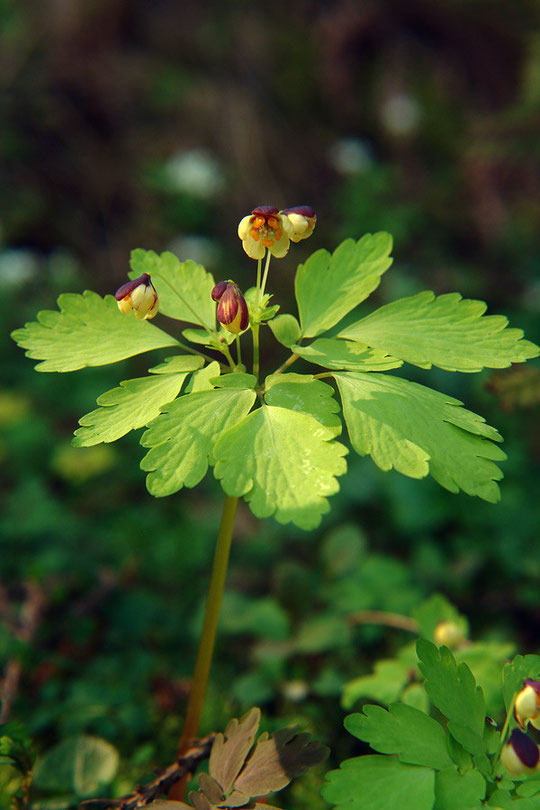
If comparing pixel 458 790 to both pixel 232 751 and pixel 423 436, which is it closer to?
pixel 232 751

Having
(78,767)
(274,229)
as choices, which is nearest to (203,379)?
(274,229)

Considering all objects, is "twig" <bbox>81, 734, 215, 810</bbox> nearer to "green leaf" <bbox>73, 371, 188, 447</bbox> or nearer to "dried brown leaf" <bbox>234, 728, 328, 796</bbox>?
"dried brown leaf" <bbox>234, 728, 328, 796</bbox>

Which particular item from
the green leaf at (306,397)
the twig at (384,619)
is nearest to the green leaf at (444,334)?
the green leaf at (306,397)

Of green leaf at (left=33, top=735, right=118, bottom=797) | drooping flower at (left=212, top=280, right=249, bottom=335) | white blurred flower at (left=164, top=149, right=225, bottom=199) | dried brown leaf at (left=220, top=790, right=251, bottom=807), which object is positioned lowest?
green leaf at (left=33, top=735, right=118, bottom=797)

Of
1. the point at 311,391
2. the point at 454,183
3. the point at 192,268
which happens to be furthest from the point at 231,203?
the point at 311,391

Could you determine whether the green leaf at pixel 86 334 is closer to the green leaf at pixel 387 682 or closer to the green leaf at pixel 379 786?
the green leaf at pixel 379 786

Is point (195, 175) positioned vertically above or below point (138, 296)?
below

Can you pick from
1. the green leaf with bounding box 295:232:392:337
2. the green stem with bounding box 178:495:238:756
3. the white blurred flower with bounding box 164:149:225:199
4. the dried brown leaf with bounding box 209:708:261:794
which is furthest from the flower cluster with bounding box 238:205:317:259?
the white blurred flower with bounding box 164:149:225:199

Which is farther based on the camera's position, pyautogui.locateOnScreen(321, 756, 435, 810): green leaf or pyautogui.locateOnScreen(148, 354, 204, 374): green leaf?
pyautogui.locateOnScreen(148, 354, 204, 374): green leaf
